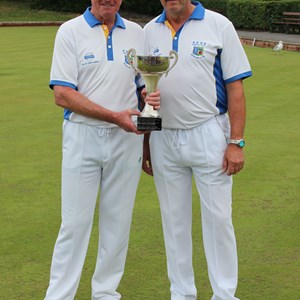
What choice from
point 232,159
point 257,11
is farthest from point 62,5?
point 232,159

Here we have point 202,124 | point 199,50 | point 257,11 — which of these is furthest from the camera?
point 257,11

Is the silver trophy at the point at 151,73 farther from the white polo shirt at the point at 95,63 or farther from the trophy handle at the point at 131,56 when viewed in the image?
the white polo shirt at the point at 95,63

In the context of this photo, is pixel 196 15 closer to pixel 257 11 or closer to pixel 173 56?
pixel 173 56

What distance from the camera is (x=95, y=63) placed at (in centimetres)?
391

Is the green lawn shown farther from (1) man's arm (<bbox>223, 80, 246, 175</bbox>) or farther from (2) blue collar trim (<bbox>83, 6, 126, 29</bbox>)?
(2) blue collar trim (<bbox>83, 6, 126, 29</bbox>)

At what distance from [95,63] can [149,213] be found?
2453mm

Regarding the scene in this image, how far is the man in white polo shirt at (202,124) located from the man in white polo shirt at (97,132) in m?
0.17

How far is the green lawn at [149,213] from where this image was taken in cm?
471

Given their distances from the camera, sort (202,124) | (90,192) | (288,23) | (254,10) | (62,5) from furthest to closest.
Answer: (62,5)
(254,10)
(288,23)
(90,192)
(202,124)

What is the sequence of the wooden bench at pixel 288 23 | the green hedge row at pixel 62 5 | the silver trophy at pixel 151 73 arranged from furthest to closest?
the green hedge row at pixel 62 5, the wooden bench at pixel 288 23, the silver trophy at pixel 151 73

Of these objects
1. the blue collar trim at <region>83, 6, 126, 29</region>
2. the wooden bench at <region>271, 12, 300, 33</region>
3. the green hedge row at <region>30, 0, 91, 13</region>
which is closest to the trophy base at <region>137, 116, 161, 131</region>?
the blue collar trim at <region>83, 6, 126, 29</region>

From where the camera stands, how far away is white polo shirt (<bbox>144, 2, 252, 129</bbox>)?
3898 mm

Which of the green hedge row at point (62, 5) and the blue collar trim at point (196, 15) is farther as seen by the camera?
the green hedge row at point (62, 5)

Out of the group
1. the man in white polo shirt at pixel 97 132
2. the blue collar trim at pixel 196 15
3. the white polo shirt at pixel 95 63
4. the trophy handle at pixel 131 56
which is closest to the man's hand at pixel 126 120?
the man in white polo shirt at pixel 97 132
